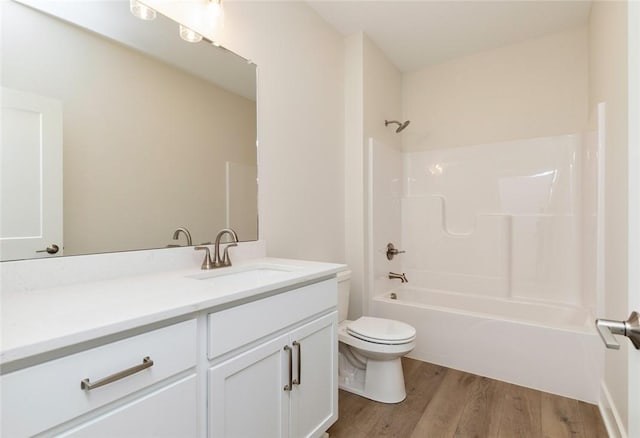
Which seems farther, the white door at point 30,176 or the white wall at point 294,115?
the white wall at point 294,115

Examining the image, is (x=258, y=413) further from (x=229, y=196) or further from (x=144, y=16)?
(x=144, y=16)

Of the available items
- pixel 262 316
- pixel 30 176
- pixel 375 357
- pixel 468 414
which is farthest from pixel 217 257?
pixel 468 414

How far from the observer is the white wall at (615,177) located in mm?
1396

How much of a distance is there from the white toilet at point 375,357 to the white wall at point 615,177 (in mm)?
964

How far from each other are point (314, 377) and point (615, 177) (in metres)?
1.79

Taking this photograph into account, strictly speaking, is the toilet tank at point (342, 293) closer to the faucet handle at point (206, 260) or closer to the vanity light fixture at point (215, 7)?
the faucet handle at point (206, 260)

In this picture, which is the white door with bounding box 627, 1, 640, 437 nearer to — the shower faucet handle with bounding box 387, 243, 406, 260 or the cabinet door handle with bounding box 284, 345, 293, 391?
the cabinet door handle with bounding box 284, 345, 293, 391

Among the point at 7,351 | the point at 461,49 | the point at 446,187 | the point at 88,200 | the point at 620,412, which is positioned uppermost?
the point at 461,49

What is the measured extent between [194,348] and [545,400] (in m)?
2.10

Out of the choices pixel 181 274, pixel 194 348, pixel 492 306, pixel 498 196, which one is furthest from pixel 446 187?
pixel 194 348

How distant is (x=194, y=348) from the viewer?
88cm

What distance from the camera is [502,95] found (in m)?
2.77

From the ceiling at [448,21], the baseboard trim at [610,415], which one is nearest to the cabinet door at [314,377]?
the baseboard trim at [610,415]

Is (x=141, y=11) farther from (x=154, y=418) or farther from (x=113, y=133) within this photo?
(x=154, y=418)
